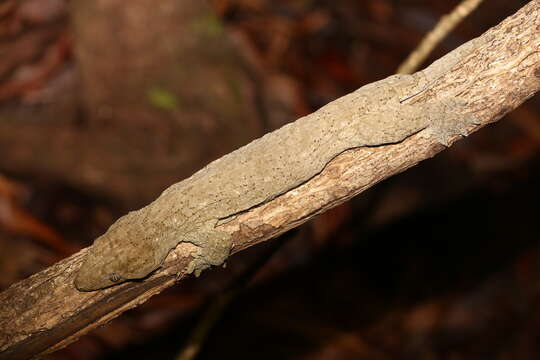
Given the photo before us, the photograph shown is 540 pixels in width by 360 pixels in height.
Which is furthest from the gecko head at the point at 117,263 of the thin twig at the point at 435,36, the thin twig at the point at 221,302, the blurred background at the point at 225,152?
the blurred background at the point at 225,152

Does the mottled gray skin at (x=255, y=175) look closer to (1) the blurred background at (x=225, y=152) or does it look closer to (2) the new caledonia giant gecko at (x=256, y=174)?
(2) the new caledonia giant gecko at (x=256, y=174)

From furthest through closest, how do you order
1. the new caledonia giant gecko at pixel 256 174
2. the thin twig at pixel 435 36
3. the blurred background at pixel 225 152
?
the blurred background at pixel 225 152
the thin twig at pixel 435 36
the new caledonia giant gecko at pixel 256 174

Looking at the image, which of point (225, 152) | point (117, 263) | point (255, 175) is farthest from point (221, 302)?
point (225, 152)

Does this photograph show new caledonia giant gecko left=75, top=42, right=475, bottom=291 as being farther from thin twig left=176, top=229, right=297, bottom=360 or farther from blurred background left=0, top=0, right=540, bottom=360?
blurred background left=0, top=0, right=540, bottom=360

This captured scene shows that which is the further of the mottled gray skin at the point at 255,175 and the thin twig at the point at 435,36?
the thin twig at the point at 435,36

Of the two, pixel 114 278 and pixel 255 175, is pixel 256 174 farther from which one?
pixel 114 278

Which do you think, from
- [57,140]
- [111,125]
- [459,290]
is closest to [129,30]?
[111,125]

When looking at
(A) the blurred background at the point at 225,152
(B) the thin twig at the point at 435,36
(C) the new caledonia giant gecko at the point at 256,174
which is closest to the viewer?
(C) the new caledonia giant gecko at the point at 256,174
